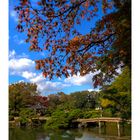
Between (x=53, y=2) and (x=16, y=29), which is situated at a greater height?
(x=53, y=2)

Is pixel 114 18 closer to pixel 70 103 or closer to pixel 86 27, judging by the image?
pixel 86 27

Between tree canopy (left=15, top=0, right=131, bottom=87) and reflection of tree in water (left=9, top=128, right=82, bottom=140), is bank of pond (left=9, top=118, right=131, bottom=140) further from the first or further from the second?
tree canopy (left=15, top=0, right=131, bottom=87)

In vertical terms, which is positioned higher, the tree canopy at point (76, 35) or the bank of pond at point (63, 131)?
the tree canopy at point (76, 35)

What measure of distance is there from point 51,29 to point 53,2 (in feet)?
0.52

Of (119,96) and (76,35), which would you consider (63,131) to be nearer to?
(119,96)

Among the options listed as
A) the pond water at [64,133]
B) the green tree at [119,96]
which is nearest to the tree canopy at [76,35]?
the green tree at [119,96]

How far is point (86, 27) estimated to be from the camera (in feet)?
6.69

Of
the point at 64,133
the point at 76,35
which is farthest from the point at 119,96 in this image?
the point at 64,133

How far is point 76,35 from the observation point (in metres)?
2.00

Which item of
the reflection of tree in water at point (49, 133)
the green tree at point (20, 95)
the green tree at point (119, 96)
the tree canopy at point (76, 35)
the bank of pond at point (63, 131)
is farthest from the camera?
the reflection of tree in water at point (49, 133)

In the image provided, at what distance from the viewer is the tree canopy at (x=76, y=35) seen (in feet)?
6.03

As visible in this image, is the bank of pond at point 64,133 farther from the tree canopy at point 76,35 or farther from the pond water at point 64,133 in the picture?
the tree canopy at point 76,35

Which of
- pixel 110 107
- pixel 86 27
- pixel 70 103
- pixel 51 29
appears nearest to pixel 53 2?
pixel 51 29
